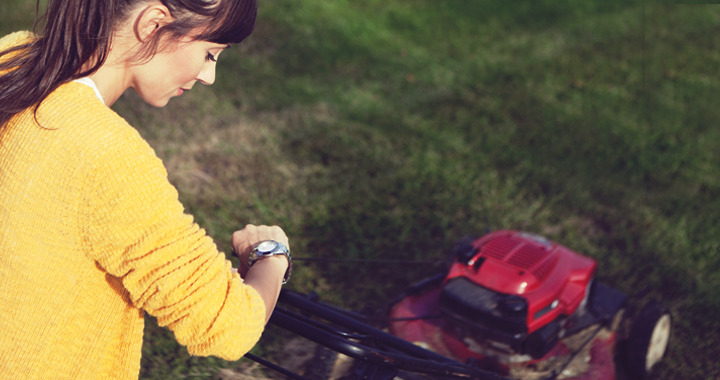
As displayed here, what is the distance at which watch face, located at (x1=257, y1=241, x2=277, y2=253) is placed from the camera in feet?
4.01

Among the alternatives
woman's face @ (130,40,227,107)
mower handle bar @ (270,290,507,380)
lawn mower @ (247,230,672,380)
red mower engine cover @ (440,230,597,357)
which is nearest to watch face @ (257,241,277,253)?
mower handle bar @ (270,290,507,380)

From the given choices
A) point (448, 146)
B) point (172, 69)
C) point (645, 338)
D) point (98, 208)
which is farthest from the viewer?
point (448, 146)

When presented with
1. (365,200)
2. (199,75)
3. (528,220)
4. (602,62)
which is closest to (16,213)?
(199,75)

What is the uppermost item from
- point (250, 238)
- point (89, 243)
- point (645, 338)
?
point (89, 243)

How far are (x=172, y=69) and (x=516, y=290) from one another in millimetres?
1360

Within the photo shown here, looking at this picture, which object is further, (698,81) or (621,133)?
(698,81)

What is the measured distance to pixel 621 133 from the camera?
3.99 metres

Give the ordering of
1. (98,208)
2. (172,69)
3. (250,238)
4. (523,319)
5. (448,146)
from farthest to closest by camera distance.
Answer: (448,146) → (523,319) → (250,238) → (172,69) → (98,208)

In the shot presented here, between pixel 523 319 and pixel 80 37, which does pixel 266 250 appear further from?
pixel 523 319

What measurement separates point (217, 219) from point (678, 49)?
4.49 meters

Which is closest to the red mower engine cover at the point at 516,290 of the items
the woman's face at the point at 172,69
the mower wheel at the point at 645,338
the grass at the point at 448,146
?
the mower wheel at the point at 645,338

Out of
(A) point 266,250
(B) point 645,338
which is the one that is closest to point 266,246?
(A) point 266,250

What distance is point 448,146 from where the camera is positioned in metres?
3.69

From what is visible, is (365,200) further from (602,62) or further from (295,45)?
(602,62)
